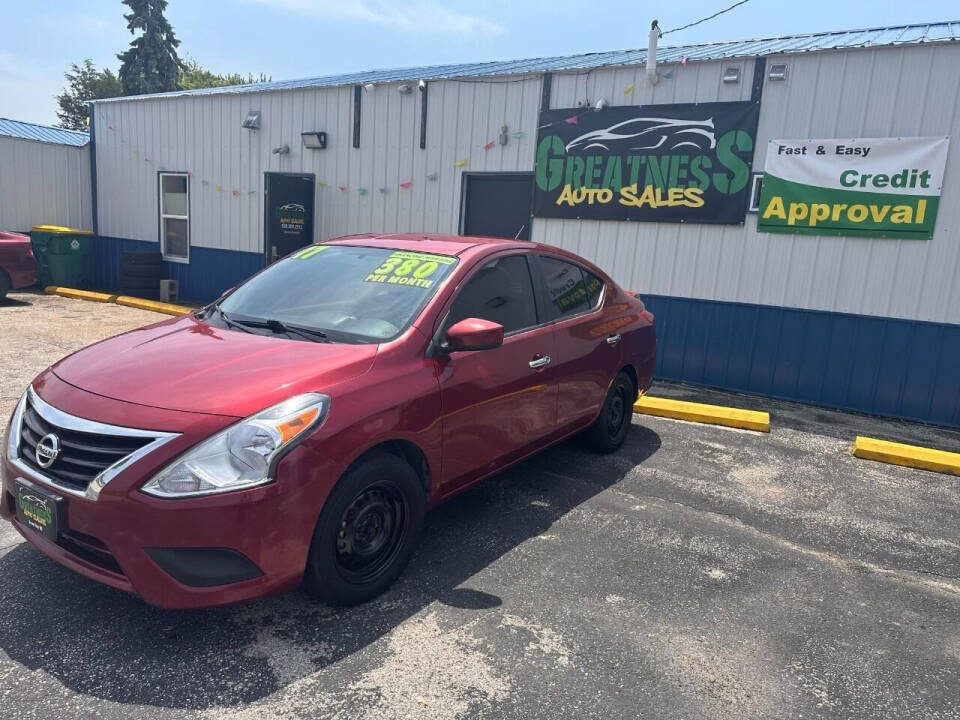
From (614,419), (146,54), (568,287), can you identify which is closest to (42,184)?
(568,287)

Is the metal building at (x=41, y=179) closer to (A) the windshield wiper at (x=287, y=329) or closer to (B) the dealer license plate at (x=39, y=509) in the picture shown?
(A) the windshield wiper at (x=287, y=329)

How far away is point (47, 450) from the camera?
110 inches

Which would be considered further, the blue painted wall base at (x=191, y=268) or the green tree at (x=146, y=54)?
the green tree at (x=146, y=54)

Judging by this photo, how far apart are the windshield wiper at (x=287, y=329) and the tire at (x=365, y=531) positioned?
0.71 metres

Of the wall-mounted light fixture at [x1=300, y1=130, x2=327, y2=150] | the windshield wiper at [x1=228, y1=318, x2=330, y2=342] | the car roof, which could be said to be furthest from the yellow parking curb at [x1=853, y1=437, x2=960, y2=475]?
the wall-mounted light fixture at [x1=300, y1=130, x2=327, y2=150]

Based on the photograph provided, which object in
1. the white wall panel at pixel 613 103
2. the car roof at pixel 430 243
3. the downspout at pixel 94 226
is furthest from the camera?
the downspout at pixel 94 226

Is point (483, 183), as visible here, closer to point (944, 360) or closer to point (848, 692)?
point (944, 360)

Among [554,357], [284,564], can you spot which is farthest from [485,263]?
[284,564]

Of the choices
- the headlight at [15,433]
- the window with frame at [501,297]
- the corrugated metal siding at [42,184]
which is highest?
the corrugated metal siding at [42,184]

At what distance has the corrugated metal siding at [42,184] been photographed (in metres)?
13.3

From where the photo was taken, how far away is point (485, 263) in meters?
4.06

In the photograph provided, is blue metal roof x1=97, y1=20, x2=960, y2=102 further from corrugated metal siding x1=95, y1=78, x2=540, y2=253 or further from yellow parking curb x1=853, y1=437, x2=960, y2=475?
yellow parking curb x1=853, y1=437, x2=960, y2=475

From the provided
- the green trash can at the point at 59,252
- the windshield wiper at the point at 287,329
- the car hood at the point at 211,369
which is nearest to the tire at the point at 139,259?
the green trash can at the point at 59,252

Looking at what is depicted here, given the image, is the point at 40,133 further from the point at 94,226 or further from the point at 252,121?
the point at 252,121
